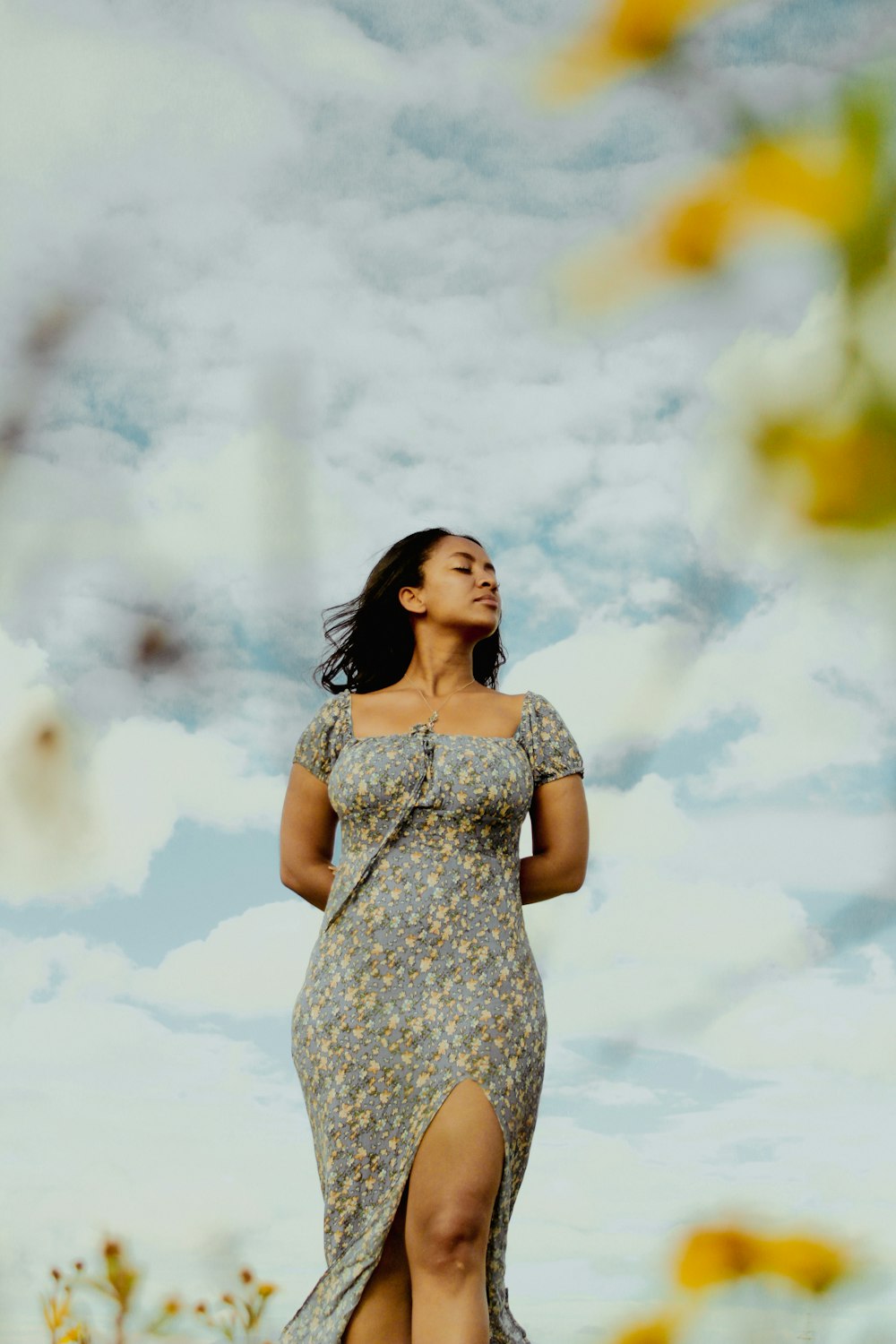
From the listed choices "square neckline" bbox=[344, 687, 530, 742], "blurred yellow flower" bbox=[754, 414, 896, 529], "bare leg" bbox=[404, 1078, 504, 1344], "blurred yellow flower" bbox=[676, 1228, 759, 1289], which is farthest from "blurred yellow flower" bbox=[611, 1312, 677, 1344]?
"square neckline" bbox=[344, 687, 530, 742]

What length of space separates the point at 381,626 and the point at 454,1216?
1063 millimetres

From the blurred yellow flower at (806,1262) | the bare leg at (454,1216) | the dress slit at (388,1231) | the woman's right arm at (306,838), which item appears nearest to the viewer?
the blurred yellow flower at (806,1262)

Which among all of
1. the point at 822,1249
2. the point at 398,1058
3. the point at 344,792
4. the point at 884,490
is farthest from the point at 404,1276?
the point at 884,490

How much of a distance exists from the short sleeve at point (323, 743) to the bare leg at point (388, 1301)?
76 centimetres

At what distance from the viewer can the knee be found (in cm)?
204

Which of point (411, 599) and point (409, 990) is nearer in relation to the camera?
point (409, 990)

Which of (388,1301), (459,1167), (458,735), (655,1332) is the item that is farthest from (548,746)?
(655,1332)

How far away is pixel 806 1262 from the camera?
0.49m

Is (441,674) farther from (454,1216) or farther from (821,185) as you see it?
(821,185)

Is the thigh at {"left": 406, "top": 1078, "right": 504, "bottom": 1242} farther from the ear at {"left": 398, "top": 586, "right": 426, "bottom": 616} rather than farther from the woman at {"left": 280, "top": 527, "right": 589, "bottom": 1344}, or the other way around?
the ear at {"left": 398, "top": 586, "right": 426, "bottom": 616}

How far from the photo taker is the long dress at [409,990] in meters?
2.16

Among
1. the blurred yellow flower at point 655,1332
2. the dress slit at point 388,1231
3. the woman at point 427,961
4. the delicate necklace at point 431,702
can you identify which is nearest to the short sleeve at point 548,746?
the woman at point 427,961

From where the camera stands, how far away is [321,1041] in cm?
227

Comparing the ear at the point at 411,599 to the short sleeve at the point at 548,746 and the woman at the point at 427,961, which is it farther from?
the short sleeve at the point at 548,746
